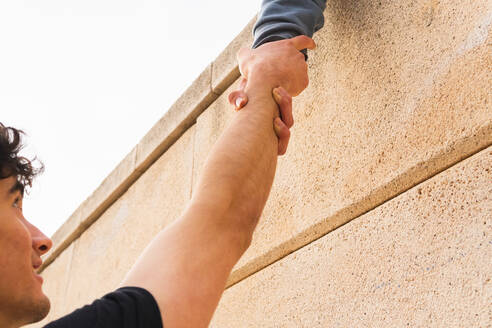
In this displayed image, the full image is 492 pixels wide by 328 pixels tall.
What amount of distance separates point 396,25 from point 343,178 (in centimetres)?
62

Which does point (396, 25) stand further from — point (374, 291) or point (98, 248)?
point (98, 248)

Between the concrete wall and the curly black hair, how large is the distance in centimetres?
102

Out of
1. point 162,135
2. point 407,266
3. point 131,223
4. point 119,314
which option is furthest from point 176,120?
point 119,314

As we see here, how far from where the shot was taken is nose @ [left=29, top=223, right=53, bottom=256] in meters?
1.84

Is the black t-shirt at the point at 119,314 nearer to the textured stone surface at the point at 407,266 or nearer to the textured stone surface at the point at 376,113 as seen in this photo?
the textured stone surface at the point at 407,266

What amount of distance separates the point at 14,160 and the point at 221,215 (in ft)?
2.72

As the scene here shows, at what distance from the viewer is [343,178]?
2.10m

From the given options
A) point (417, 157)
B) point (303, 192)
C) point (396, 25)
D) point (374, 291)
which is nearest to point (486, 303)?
point (374, 291)

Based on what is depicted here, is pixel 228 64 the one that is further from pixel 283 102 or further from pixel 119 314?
pixel 119 314

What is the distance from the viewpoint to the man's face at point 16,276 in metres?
1.61

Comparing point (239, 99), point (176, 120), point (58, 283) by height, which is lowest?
point (58, 283)

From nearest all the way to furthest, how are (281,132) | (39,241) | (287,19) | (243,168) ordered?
1. (243,168)
2. (39,241)
3. (281,132)
4. (287,19)

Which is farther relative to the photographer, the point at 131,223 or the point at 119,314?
the point at 131,223

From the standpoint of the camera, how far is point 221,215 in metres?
1.57
